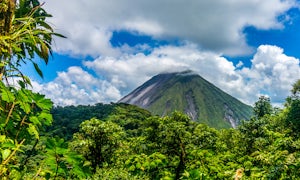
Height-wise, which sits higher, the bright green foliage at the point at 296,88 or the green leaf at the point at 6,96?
the bright green foliage at the point at 296,88

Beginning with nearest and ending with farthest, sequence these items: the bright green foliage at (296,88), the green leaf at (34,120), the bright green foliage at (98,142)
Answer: the green leaf at (34,120)
the bright green foliage at (98,142)
the bright green foliage at (296,88)

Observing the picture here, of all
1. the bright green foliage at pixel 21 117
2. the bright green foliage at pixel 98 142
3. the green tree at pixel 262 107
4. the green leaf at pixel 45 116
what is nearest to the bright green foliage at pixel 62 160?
the bright green foliage at pixel 21 117

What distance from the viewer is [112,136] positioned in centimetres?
3406

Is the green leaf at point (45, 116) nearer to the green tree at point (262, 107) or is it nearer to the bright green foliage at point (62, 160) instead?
the bright green foliage at point (62, 160)

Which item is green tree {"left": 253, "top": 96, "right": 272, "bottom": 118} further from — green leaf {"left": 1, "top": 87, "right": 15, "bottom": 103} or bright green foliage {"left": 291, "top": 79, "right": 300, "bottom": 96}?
green leaf {"left": 1, "top": 87, "right": 15, "bottom": 103}

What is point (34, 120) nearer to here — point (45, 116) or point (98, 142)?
point (45, 116)

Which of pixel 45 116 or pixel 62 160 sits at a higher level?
pixel 45 116

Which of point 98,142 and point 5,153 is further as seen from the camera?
point 98,142

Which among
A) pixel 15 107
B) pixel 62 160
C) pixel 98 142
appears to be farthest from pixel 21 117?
pixel 98 142

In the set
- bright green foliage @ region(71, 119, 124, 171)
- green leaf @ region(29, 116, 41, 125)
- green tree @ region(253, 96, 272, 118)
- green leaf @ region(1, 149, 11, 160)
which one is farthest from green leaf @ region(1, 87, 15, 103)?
green tree @ region(253, 96, 272, 118)

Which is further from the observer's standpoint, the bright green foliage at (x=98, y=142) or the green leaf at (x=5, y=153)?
the bright green foliage at (x=98, y=142)

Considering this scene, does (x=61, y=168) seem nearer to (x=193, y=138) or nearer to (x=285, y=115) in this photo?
(x=193, y=138)

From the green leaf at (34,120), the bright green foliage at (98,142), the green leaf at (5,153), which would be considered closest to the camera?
the green leaf at (5,153)

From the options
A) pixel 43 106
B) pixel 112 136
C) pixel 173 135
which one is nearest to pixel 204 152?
pixel 43 106
